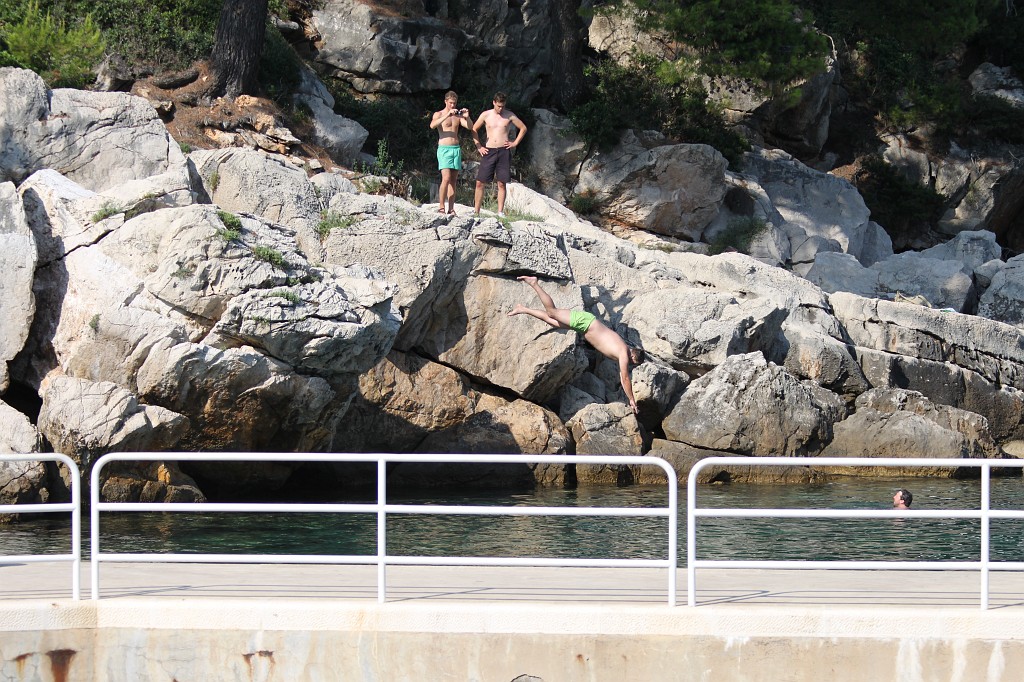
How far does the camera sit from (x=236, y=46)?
81.6 ft

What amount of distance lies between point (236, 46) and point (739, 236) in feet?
42.5

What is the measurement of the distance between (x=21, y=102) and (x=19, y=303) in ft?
16.8

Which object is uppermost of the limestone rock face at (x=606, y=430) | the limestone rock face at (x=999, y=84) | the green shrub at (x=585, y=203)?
the limestone rock face at (x=999, y=84)

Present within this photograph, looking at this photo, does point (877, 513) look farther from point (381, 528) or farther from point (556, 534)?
point (556, 534)

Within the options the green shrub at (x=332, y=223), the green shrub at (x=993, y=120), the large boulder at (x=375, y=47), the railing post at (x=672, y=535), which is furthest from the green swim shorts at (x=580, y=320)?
the green shrub at (x=993, y=120)

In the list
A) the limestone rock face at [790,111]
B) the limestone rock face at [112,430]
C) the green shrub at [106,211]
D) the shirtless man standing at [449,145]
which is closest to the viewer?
the limestone rock face at [112,430]

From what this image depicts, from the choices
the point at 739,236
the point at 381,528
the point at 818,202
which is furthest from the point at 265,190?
the point at 818,202

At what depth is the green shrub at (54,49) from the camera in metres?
23.1

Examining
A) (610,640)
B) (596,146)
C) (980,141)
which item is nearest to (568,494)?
(610,640)

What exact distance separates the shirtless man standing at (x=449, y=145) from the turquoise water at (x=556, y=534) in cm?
559

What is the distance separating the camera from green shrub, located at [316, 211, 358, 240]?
Result: 60.5 feet

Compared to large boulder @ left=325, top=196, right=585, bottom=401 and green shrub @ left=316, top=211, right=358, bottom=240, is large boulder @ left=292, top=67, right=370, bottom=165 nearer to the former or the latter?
large boulder @ left=325, top=196, right=585, bottom=401

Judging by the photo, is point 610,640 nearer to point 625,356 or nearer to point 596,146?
point 625,356

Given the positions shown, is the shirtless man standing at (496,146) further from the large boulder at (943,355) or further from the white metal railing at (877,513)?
the white metal railing at (877,513)
